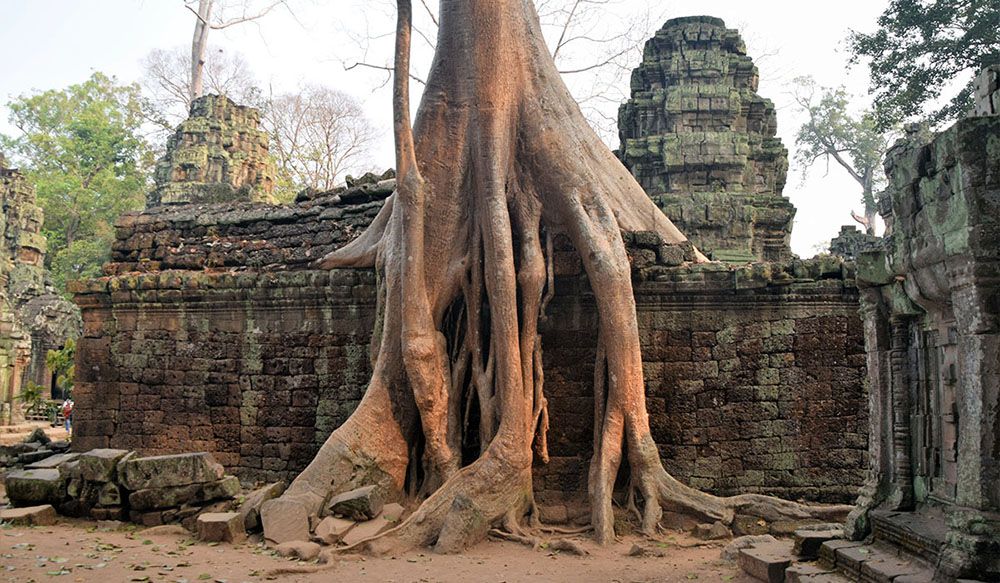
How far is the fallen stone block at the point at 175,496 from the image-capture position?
655 centimetres

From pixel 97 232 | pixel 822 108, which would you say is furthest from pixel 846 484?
pixel 822 108

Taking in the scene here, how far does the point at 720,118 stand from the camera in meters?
13.3

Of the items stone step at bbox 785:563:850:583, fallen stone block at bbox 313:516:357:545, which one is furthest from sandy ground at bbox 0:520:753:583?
stone step at bbox 785:563:850:583

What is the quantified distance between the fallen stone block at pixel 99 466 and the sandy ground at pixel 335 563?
2.07 ft

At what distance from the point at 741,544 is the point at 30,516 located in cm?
526

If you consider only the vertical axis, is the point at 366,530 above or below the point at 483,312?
below

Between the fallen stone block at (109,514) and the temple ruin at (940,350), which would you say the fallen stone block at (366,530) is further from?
the temple ruin at (940,350)

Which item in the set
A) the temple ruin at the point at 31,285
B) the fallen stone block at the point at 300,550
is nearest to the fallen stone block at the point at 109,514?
the fallen stone block at the point at 300,550

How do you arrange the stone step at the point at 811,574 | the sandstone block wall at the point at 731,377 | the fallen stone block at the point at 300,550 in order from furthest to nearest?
the sandstone block wall at the point at 731,377 < the fallen stone block at the point at 300,550 < the stone step at the point at 811,574

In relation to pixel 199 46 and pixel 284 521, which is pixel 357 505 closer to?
pixel 284 521

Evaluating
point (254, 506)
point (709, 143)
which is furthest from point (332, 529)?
point (709, 143)

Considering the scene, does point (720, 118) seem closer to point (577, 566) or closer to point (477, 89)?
point (477, 89)

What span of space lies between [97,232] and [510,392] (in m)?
A: 24.7

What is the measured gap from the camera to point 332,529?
5.82 meters
